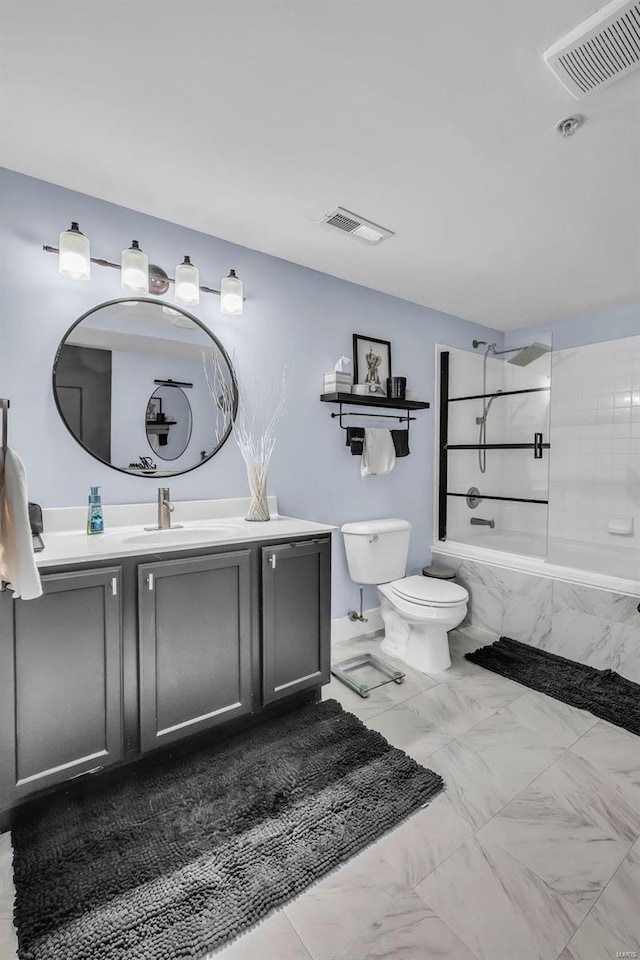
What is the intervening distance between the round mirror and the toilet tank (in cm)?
102

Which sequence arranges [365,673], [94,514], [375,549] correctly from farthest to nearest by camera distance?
[375,549], [365,673], [94,514]

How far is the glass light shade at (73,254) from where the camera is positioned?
5.91ft

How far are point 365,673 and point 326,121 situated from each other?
8.36 feet

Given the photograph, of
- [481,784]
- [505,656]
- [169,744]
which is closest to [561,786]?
[481,784]

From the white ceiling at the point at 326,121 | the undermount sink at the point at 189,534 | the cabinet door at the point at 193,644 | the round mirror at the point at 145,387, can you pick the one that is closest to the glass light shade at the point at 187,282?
the round mirror at the point at 145,387

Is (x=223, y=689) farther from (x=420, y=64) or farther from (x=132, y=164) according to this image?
(x=420, y=64)

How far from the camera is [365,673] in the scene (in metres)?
2.55

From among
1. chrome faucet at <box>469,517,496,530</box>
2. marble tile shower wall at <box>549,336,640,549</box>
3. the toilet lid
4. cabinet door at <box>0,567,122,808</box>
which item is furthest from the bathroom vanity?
marble tile shower wall at <box>549,336,640,549</box>

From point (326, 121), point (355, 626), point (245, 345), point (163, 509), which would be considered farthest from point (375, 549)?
point (326, 121)

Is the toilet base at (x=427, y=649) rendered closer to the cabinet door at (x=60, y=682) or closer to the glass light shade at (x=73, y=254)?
the cabinet door at (x=60, y=682)

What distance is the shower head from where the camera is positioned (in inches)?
123

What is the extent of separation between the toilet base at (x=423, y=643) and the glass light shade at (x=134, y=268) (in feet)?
7.28

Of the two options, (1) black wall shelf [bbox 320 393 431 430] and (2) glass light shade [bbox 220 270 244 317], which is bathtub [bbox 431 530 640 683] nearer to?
(1) black wall shelf [bbox 320 393 431 430]

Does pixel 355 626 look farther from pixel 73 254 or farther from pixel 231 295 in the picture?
pixel 73 254
